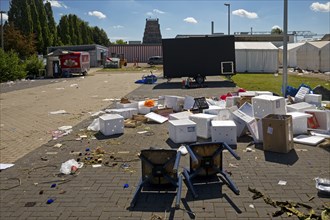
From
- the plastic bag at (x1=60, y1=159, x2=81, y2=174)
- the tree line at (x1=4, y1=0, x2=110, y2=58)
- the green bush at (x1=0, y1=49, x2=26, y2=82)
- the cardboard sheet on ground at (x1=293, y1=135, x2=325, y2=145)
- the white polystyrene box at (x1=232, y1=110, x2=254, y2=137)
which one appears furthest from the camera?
the tree line at (x1=4, y1=0, x2=110, y2=58)

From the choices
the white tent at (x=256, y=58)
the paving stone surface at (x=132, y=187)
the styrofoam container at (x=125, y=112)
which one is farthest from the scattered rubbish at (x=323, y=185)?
the white tent at (x=256, y=58)

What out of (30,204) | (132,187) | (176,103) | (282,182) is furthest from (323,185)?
(176,103)

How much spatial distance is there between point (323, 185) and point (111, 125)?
5566 millimetres

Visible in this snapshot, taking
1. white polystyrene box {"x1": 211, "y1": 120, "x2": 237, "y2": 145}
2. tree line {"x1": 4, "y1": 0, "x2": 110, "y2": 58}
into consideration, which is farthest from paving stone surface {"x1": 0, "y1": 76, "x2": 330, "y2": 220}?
tree line {"x1": 4, "y1": 0, "x2": 110, "y2": 58}

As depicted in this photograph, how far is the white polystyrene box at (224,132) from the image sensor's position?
750 centimetres

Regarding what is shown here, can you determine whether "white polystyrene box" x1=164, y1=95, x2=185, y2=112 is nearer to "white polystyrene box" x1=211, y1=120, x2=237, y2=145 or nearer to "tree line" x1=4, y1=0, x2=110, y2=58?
"white polystyrene box" x1=211, y1=120, x2=237, y2=145

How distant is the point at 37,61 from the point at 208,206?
34.4 m

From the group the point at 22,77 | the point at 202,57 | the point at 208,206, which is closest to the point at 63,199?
the point at 208,206

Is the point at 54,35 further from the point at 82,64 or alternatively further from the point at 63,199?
the point at 63,199

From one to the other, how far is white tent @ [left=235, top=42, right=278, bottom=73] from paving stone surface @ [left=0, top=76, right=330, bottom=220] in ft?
→ 89.9

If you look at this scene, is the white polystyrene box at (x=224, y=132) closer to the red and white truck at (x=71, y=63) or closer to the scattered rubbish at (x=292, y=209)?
the scattered rubbish at (x=292, y=209)

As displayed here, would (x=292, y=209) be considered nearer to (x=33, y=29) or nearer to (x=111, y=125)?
(x=111, y=125)

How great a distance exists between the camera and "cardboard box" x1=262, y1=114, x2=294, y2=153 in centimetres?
689

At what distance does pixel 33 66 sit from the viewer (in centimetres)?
3481
